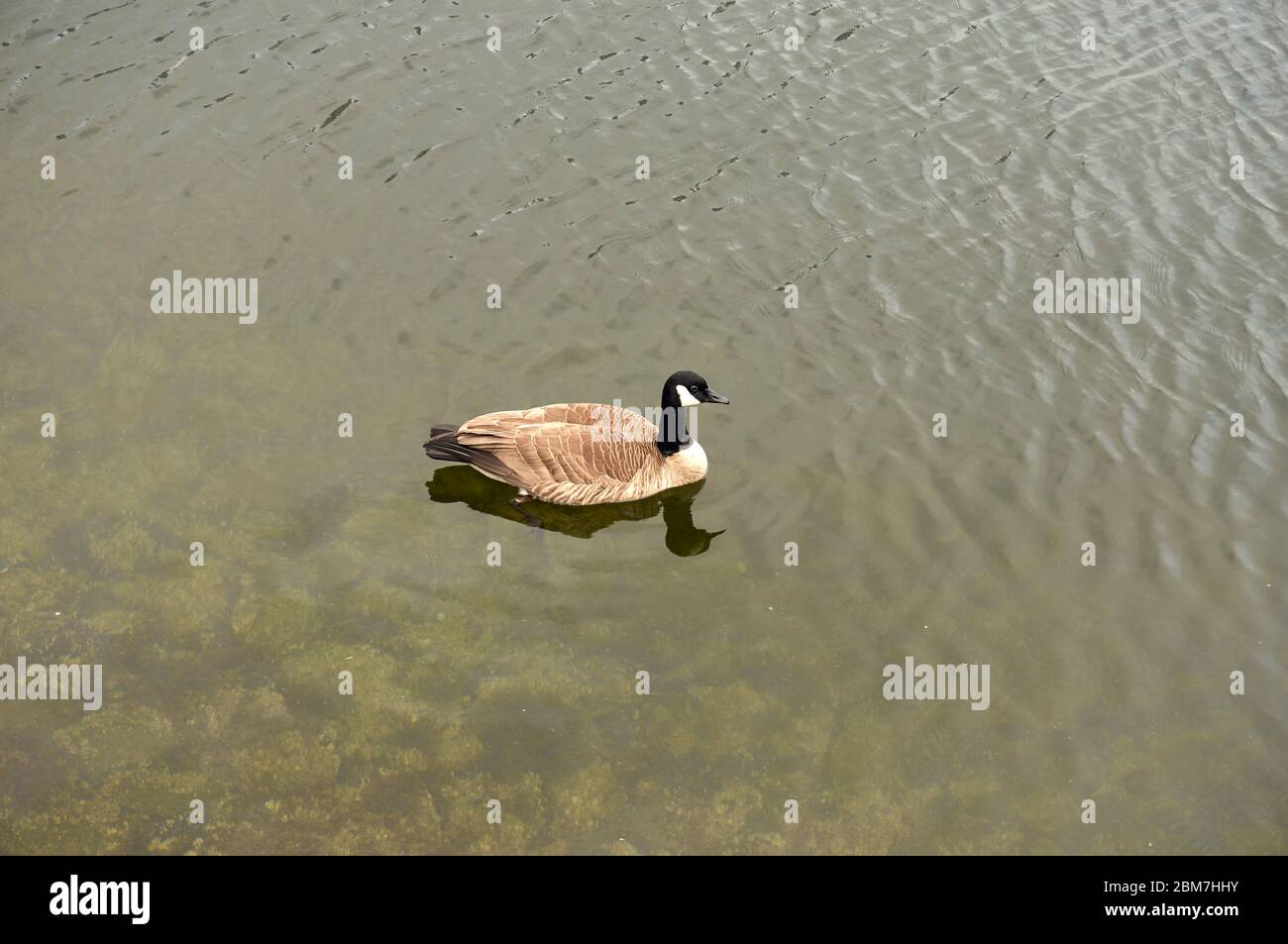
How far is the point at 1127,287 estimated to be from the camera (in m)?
15.6

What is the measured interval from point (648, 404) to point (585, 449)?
176 cm

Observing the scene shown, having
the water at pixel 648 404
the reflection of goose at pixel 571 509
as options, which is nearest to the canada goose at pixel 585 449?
the reflection of goose at pixel 571 509

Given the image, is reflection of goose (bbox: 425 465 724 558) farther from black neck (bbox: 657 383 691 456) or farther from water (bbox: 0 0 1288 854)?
black neck (bbox: 657 383 691 456)

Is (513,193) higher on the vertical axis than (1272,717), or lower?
higher

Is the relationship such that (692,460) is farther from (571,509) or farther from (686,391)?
(571,509)

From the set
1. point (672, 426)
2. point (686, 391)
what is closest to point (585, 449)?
point (672, 426)

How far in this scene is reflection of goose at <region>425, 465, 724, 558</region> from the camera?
12758 millimetres

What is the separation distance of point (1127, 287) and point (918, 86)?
602 cm

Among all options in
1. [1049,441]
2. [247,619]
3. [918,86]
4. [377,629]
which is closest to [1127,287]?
[1049,441]

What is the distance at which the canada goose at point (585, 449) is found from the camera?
41.3 feet

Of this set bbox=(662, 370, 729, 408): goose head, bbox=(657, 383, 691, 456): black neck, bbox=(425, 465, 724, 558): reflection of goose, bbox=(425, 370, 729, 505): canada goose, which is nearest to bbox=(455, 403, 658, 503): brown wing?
bbox=(425, 370, 729, 505): canada goose

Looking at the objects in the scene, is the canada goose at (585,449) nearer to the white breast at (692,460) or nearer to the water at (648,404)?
the white breast at (692,460)
